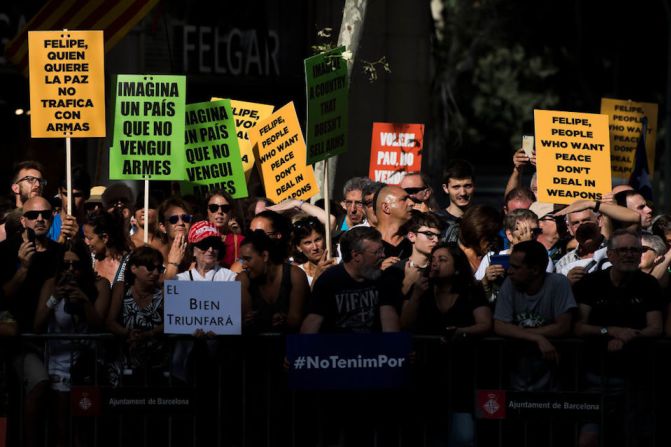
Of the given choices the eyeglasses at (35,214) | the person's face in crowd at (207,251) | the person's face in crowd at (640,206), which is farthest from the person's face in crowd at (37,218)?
the person's face in crowd at (640,206)

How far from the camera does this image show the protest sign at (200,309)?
1034cm

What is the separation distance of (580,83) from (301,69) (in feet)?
73.2

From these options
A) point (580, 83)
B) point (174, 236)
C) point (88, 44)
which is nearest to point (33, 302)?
point (174, 236)

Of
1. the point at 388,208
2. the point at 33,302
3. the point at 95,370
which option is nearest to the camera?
the point at 95,370

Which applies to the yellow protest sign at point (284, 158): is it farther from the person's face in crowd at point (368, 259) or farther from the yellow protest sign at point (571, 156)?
the person's face in crowd at point (368, 259)

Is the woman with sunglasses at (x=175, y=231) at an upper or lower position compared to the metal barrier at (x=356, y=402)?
upper

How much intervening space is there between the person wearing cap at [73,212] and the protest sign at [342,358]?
2367 millimetres

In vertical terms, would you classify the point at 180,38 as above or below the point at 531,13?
below

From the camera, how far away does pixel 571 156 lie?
1328 centimetres

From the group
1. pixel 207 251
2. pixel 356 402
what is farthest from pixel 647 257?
pixel 207 251

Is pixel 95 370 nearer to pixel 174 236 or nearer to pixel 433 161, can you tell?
pixel 174 236

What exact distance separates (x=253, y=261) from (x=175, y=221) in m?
1.74

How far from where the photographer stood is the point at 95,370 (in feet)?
33.8

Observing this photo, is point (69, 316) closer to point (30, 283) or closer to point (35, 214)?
point (30, 283)
